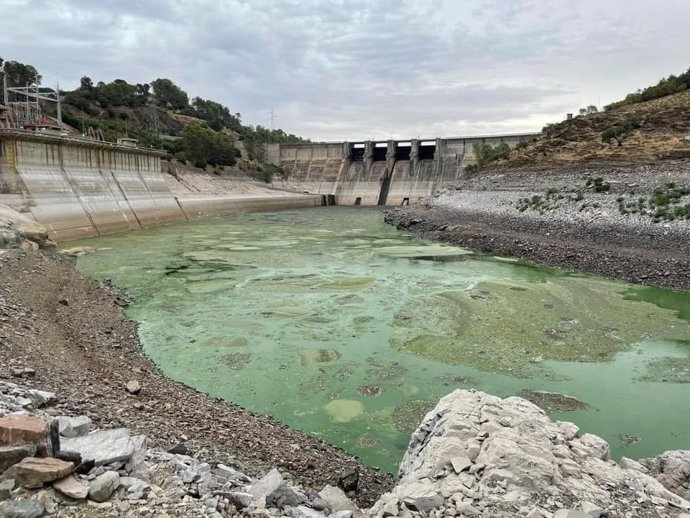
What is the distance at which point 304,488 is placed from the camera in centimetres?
515

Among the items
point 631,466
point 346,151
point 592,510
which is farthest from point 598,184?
point 346,151

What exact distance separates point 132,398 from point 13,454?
349 centimetres

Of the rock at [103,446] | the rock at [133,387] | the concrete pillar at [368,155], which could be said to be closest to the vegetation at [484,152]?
the concrete pillar at [368,155]

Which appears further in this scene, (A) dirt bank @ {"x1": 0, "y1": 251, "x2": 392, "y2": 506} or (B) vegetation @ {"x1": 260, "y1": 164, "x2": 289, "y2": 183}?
(B) vegetation @ {"x1": 260, "y1": 164, "x2": 289, "y2": 183}

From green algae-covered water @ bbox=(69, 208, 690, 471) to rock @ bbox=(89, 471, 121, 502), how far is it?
3.30m

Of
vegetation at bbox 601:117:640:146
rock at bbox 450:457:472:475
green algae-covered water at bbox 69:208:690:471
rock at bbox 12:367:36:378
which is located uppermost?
vegetation at bbox 601:117:640:146

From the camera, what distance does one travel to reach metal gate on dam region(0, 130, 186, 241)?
23562 millimetres

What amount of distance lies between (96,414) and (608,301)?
42.0 feet

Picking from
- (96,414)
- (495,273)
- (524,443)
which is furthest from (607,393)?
(495,273)

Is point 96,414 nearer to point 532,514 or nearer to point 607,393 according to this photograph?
point 532,514

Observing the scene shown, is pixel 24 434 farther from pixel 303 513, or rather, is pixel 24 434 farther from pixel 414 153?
pixel 414 153

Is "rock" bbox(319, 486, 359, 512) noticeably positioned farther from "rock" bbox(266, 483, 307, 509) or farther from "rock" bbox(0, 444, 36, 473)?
"rock" bbox(0, 444, 36, 473)

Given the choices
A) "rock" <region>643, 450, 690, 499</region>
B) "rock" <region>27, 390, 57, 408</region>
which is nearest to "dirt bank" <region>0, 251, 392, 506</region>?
"rock" <region>27, 390, 57, 408</region>

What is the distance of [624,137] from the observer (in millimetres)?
30719
